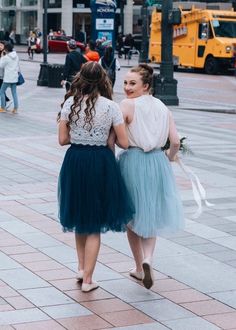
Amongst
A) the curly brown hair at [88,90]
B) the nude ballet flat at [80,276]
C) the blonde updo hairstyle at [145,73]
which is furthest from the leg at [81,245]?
the blonde updo hairstyle at [145,73]

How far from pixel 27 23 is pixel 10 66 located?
6204 centimetres

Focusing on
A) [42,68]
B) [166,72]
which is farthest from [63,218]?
[42,68]

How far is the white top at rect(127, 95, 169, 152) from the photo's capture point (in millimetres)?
6523

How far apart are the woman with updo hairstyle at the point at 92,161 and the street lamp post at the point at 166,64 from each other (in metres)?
16.5

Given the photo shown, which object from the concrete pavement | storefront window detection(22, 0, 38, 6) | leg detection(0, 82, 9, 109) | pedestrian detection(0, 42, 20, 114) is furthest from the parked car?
the concrete pavement

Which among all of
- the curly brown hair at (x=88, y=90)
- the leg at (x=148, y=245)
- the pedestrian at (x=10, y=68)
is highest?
the curly brown hair at (x=88, y=90)

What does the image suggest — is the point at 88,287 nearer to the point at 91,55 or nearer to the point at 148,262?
the point at 148,262

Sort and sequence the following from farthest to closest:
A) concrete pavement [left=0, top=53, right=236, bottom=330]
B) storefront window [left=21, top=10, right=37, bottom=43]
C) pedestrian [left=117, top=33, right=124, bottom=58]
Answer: storefront window [left=21, top=10, right=37, bottom=43]
pedestrian [left=117, top=33, right=124, bottom=58]
concrete pavement [left=0, top=53, right=236, bottom=330]

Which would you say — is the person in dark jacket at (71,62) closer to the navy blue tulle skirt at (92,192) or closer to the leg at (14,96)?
the leg at (14,96)

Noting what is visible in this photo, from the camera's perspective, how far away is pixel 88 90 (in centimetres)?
636

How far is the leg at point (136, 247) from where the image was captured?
6727 mm

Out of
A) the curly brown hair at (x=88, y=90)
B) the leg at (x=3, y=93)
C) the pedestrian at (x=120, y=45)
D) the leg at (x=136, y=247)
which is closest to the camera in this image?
the curly brown hair at (x=88, y=90)

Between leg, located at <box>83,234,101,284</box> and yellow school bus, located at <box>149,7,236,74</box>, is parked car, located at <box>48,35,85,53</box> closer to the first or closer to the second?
yellow school bus, located at <box>149,7,236,74</box>

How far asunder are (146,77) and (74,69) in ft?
39.4
